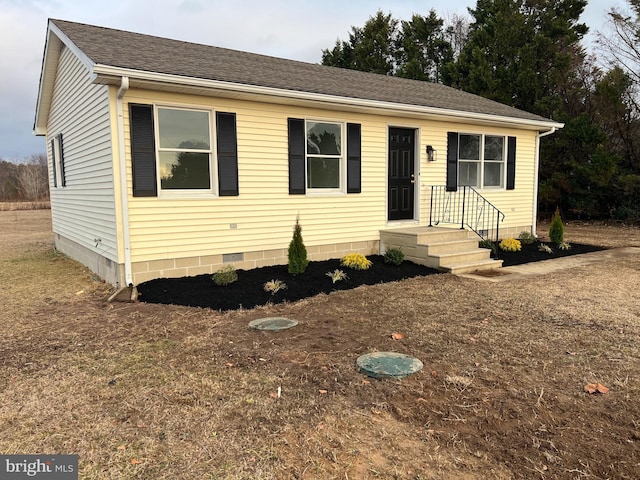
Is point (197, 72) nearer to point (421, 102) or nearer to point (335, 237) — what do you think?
point (335, 237)

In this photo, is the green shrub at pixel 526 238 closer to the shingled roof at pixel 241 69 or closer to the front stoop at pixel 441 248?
the front stoop at pixel 441 248

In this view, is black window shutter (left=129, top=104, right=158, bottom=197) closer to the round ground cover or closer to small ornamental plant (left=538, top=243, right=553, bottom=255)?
the round ground cover

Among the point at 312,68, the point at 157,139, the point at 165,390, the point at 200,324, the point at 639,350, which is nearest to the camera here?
the point at 165,390

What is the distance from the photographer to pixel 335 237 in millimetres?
7820

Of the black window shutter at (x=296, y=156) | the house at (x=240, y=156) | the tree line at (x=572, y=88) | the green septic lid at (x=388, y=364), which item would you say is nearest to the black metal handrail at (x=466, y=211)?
the house at (x=240, y=156)

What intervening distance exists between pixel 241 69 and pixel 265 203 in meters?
2.40

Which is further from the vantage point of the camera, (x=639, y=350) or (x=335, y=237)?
(x=335, y=237)

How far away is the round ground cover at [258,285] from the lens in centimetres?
544

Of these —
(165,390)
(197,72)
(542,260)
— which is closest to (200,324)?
(165,390)

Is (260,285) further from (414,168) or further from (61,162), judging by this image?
(61,162)

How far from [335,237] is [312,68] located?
442 cm

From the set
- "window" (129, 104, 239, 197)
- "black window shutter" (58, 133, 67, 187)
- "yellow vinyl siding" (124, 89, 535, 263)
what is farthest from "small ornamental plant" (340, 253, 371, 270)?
"black window shutter" (58, 133, 67, 187)

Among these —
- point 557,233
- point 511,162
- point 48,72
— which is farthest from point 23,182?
point 557,233

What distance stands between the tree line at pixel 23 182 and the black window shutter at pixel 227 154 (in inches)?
1259
